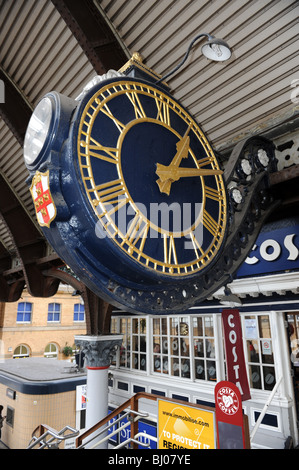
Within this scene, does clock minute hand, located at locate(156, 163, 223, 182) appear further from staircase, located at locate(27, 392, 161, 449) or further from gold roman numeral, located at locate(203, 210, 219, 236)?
staircase, located at locate(27, 392, 161, 449)

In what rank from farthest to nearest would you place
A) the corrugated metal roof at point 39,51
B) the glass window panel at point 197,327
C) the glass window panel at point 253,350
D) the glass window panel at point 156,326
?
the glass window panel at point 156,326 < the glass window panel at point 197,327 < the glass window panel at point 253,350 < the corrugated metal roof at point 39,51

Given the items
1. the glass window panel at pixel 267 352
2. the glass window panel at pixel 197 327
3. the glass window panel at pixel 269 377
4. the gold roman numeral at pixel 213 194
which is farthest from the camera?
the glass window panel at pixel 197 327

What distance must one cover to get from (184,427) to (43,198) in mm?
3154

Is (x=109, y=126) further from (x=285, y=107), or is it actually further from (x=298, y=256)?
(x=285, y=107)

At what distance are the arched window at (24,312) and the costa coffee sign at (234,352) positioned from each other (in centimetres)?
1935

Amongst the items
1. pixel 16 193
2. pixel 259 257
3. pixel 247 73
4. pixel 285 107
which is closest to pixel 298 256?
pixel 259 257

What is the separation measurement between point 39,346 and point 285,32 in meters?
20.8

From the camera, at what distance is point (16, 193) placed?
9211 millimetres

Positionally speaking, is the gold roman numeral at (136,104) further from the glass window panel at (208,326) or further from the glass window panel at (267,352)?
the glass window panel at (208,326)

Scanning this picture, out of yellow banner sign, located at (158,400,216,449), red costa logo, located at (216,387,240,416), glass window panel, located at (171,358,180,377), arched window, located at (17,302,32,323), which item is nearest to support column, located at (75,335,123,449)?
glass window panel, located at (171,358,180,377)

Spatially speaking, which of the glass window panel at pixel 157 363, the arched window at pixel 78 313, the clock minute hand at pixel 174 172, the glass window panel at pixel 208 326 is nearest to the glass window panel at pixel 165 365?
the glass window panel at pixel 157 363

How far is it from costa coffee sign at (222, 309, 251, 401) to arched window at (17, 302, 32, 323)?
63.5 feet

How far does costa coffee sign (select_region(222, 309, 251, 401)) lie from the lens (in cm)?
286

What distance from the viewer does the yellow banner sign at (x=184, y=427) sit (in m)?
3.33
